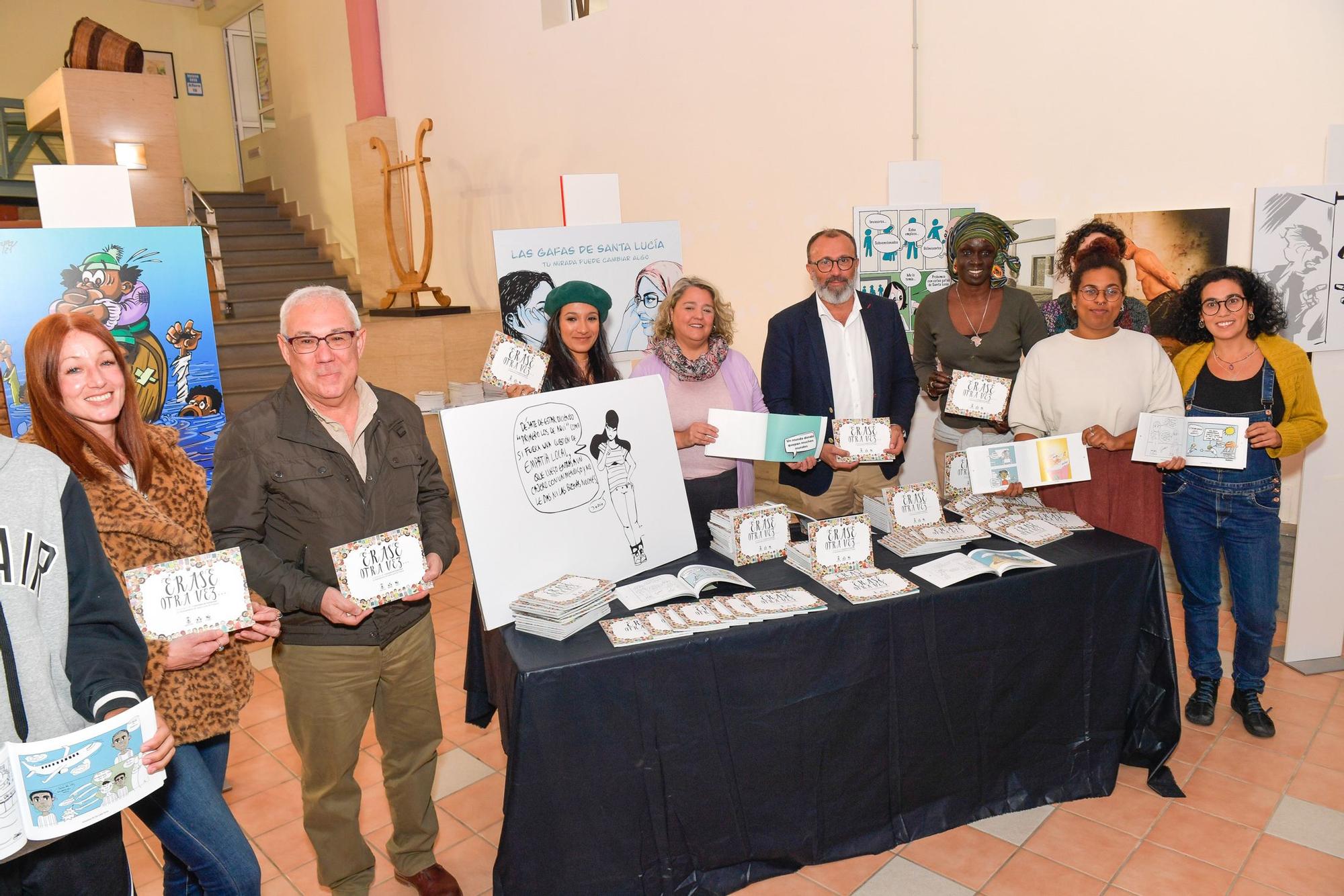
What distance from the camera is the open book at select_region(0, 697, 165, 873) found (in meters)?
1.28

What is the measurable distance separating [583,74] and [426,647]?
234 inches

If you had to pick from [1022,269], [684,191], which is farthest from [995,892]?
[684,191]

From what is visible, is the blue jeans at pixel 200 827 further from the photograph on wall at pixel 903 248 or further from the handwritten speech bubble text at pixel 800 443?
the photograph on wall at pixel 903 248

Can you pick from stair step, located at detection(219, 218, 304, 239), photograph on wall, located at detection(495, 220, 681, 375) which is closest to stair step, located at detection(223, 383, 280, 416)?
stair step, located at detection(219, 218, 304, 239)

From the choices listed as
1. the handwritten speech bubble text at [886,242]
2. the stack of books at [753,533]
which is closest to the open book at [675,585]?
the stack of books at [753,533]

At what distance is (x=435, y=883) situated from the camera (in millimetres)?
2617

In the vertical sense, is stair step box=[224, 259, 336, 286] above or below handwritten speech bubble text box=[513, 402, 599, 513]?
above

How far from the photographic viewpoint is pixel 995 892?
2.56 metres

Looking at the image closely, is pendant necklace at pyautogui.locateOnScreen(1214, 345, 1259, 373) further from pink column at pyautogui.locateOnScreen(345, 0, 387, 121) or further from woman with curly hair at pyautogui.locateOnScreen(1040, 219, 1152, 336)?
pink column at pyautogui.locateOnScreen(345, 0, 387, 121)

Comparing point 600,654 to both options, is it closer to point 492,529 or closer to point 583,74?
point 492,529

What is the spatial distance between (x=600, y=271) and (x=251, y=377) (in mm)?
5071

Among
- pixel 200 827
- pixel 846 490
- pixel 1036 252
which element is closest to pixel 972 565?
pixel 846 490

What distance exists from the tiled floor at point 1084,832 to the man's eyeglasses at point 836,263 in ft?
6.79

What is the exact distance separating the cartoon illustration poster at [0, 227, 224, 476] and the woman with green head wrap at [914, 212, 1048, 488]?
11.0 ft
